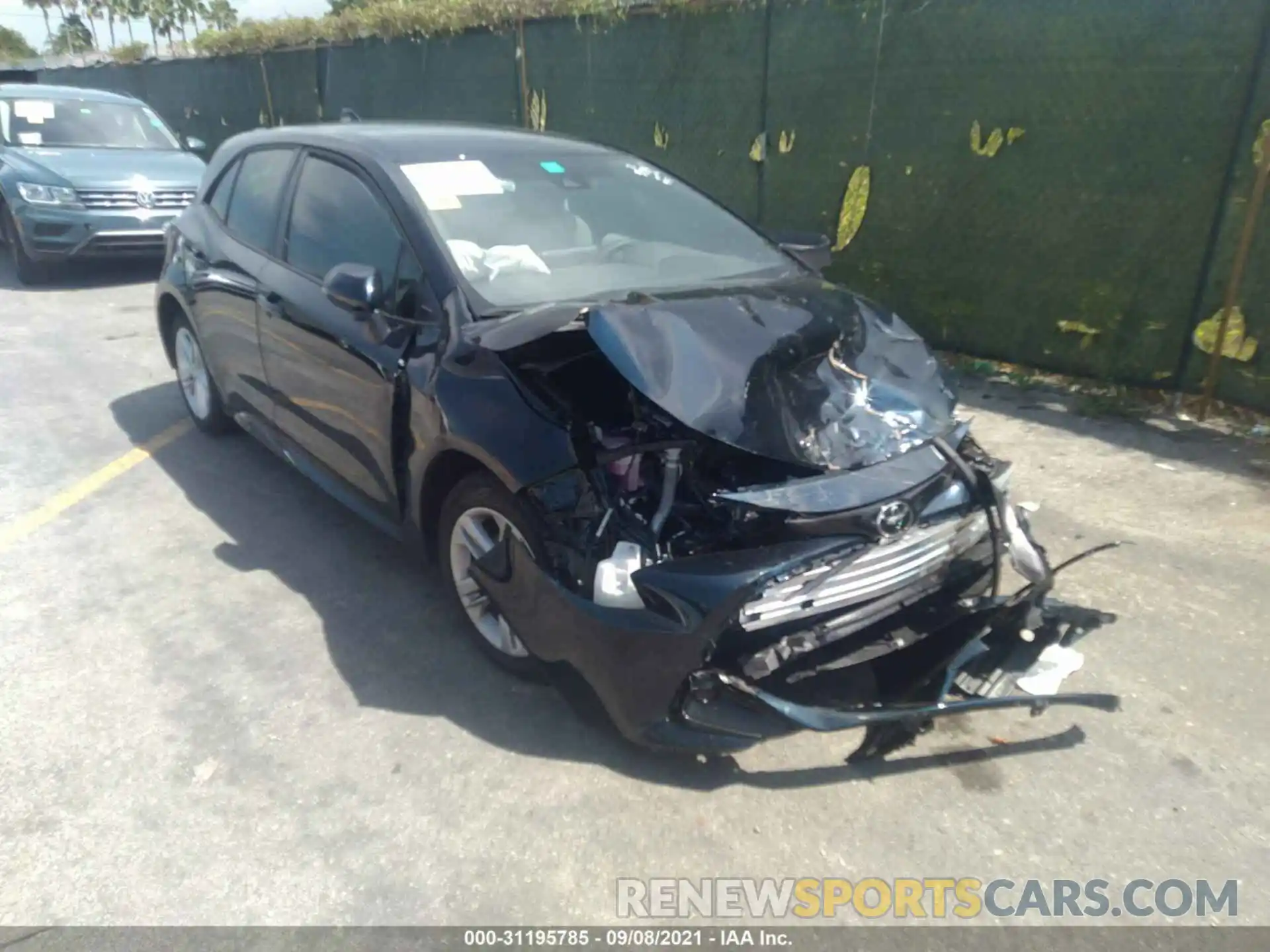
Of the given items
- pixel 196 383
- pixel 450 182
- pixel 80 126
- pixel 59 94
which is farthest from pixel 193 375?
pixel 59 94

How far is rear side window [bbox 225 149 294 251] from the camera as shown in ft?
14.4

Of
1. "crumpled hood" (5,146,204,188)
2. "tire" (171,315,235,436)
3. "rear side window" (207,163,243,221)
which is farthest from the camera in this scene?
"crumpled hood" (5,146,204,188)

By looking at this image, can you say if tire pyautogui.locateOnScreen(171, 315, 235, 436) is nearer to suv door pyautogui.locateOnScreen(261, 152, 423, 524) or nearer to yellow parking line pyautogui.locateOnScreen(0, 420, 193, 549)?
yellow parking line pyautogui.locateOnScreen(0, 420, 193, 549)

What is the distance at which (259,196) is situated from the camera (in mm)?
4605

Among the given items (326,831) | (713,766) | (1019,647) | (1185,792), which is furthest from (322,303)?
(1185,792)

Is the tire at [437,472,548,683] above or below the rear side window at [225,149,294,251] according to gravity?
below

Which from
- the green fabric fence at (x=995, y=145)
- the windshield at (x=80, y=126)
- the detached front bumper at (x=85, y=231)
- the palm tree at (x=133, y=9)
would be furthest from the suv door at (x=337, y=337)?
the palm tree at (x=133, y=9)

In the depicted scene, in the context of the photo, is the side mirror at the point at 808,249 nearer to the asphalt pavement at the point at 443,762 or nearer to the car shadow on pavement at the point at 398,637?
the asphalt pavement at the point at 443,762

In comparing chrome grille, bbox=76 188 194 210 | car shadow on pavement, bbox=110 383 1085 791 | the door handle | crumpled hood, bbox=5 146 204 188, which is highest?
crumpled hood, bbox=5 146 204 188

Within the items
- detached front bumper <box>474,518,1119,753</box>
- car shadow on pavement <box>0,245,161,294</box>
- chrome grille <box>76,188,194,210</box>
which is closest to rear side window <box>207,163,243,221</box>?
detached front bumper <box>474,518,1119,753</box>

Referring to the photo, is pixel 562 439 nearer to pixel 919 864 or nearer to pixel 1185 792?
pixel 919 864

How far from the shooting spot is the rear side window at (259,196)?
4398mm

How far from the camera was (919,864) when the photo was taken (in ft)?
8.25

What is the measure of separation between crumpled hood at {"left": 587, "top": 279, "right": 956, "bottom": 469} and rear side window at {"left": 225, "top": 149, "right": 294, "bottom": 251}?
2182 millimetres
